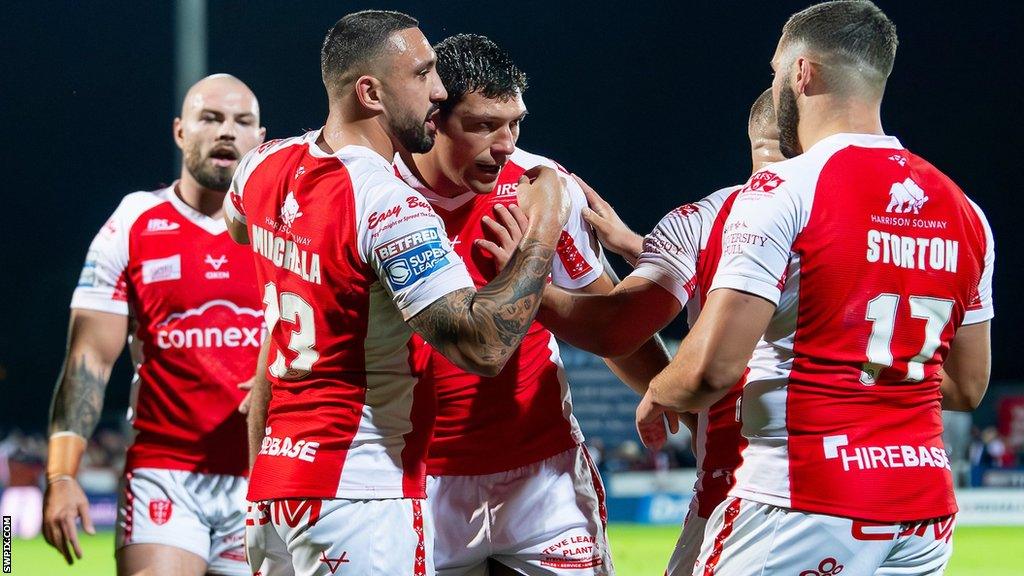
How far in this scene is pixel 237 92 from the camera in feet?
17.9

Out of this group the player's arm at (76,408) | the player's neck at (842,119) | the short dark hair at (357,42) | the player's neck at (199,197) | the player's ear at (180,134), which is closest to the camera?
the player's neck at (842,119)

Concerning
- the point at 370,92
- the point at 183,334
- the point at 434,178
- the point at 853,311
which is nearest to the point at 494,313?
the point at 370,92

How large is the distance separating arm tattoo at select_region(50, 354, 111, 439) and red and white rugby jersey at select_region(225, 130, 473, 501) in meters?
2.03

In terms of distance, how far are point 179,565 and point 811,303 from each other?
298cm

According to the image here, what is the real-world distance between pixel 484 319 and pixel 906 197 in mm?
1103

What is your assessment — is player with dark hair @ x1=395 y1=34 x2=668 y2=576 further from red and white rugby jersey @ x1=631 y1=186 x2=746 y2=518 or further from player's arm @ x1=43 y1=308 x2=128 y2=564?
player's arm @ x1=43 y1=308 x2=128 y2=564

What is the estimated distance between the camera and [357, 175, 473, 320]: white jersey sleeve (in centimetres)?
292

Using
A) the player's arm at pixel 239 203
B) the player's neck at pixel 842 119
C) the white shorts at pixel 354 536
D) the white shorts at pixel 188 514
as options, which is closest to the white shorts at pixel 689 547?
the white shorts at pixel 354 536

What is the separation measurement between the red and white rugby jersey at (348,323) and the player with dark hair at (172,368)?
6.00 ft

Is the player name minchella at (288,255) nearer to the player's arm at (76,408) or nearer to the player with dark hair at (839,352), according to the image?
the player with dark hair at (839,352)

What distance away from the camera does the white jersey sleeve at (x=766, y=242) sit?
2.86m

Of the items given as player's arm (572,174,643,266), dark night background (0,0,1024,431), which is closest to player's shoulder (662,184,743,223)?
player's arm (572,174,643,266)

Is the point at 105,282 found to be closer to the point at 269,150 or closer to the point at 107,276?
the point at 107,276

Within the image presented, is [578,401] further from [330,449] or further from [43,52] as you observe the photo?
[43,52]
